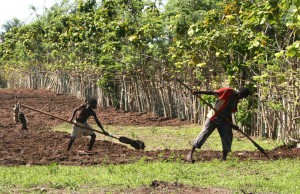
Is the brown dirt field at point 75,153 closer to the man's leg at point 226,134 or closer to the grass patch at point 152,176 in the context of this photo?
the man's leg at point 226,134

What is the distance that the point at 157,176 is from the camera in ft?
32.7

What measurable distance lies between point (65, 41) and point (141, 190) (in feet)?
88.2

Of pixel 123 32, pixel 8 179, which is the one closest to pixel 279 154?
pixel 8 179

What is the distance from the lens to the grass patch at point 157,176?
8.93 meters

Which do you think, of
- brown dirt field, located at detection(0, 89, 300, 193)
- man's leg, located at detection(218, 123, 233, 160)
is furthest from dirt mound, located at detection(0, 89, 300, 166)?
man's leg, located at detection(218, 123, 233, 160)

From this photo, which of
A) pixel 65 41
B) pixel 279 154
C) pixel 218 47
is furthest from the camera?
pixel 65 41

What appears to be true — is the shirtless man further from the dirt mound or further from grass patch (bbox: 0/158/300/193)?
grass patch (bbox: 0/158/300/193)

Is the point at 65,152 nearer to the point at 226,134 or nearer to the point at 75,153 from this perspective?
the point at 75,153

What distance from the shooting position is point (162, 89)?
25.0 metres

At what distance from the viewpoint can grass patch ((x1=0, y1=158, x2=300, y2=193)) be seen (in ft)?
29.3

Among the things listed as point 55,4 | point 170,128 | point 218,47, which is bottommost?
point 170,128

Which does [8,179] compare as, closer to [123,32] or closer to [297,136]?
[297,136]

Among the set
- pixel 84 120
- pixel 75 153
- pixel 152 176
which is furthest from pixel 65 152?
pixel 152 176

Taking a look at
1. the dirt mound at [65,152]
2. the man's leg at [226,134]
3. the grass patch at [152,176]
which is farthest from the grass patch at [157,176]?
the dirt mound at [65,152]
